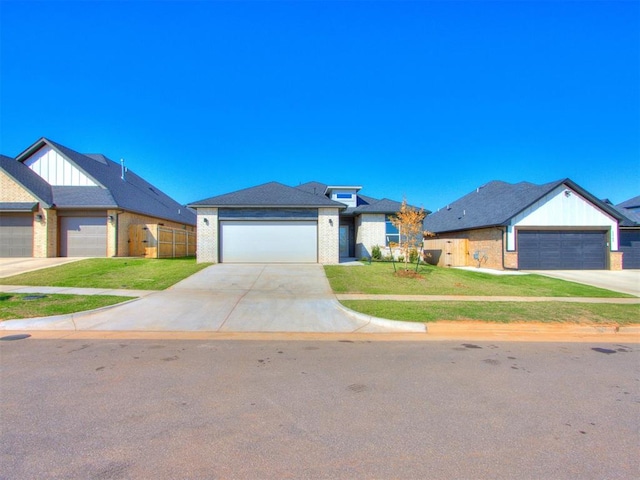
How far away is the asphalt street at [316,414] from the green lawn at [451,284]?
6.05 m

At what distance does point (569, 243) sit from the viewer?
20.2 metres

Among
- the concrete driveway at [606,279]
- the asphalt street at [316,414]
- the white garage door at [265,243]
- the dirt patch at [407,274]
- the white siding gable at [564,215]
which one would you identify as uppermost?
the white siding gable at [564,215]

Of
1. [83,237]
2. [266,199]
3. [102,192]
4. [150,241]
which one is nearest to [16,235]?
[83,237]

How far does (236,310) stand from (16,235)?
17.8 metres

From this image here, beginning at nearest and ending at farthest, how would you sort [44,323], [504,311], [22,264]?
[44,323] → [504,311] → [22,264]

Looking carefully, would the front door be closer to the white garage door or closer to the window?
the window

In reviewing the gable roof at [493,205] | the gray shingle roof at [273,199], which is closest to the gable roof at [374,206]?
the gray shingle roof at [273,199]

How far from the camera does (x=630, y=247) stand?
2123 centimetres

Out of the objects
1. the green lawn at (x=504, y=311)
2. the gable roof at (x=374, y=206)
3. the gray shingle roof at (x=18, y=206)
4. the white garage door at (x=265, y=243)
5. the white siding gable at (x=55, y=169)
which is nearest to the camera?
the green lawn at (x=504, y=311)

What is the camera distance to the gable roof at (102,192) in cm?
2002

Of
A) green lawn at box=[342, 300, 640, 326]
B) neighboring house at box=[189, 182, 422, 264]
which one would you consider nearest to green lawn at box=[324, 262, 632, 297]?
green lawn at box=[342, 300, 640, 326]

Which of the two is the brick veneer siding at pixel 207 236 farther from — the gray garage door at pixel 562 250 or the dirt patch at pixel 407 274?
the gray garage door at pixel 562 250

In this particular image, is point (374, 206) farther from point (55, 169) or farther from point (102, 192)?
point (55, 169)

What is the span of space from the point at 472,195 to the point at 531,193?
26.7 ft
